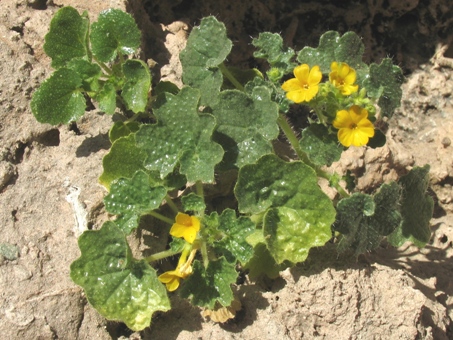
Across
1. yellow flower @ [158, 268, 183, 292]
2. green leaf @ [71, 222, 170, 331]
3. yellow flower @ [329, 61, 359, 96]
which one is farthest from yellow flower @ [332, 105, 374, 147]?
green leaf @ [71, 222, 170, 331]

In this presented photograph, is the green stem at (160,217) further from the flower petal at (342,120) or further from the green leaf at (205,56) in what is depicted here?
the flower petal at (342,120)

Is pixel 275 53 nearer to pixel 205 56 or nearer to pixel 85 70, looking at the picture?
pixel 205 56

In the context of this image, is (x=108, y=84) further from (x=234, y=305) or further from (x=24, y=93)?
(x=234, y=305)

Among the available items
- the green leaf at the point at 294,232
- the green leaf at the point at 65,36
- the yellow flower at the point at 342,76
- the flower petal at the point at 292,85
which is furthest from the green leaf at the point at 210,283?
the green leaf at the point at 65,36

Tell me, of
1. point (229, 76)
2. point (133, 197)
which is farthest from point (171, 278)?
point (229, 76)

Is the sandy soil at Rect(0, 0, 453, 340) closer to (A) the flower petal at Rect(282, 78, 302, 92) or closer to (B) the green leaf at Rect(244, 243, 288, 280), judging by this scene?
(B) the green leaf at Rect(244, 243, 288, 280)

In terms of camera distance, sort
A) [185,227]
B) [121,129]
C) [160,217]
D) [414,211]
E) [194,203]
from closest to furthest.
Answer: [185,227], [194,203], [160,217], [121,129], [414,211]
